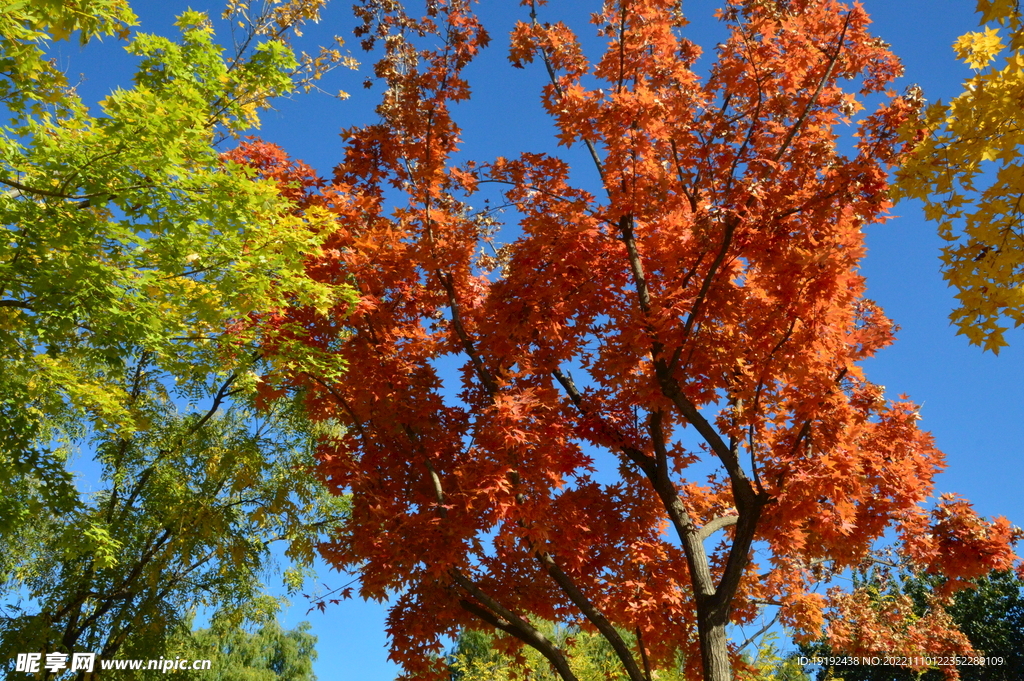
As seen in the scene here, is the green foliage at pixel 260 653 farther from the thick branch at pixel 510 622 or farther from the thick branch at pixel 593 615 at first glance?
the thick branch at pixel 593 615

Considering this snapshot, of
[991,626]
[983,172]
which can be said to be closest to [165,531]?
[983,172]

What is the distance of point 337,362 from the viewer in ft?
19.5

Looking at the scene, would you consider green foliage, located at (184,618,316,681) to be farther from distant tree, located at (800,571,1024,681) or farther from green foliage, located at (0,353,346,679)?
distant tree, located at (800,571,1024,681)

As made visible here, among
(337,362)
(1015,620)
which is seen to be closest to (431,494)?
(337,362)

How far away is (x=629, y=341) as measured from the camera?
565 centimetres

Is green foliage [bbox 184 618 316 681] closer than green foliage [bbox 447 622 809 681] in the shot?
No

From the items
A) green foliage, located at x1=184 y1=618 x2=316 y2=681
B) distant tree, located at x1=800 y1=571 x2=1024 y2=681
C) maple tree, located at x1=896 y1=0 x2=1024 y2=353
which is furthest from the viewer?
distant tree, located at x1=800 y1=571 x2=1024 y2=681

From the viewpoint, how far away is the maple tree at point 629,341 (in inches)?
206

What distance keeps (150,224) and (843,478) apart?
16.3 feet

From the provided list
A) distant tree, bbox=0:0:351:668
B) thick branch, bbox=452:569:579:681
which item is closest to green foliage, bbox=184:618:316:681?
distant tree, bbox=0:0:351:668

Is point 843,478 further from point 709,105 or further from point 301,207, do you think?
point 301,207

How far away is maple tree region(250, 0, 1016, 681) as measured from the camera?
17.2 ft

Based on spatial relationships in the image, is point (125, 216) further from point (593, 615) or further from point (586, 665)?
point (586, 665)

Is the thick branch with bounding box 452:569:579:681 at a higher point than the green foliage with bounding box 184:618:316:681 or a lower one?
lower
